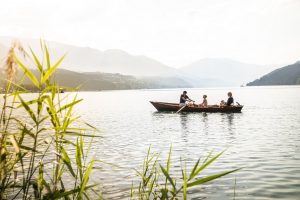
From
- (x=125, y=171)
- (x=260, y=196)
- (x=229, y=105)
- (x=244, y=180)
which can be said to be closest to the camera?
(x=260, y=196)

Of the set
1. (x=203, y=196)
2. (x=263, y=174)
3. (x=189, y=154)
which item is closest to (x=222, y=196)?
(x=203, y=196)

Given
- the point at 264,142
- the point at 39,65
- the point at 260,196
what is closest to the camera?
the point at 39,65

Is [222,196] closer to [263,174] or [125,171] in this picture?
[263,174]

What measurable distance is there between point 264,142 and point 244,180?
9.18 meters

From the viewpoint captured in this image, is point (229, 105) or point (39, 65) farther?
point (229, 105)

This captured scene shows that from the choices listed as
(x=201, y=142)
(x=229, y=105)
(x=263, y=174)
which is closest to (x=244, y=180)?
(x=263, y=174)

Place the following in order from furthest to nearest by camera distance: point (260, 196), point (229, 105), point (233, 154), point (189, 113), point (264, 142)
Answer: point (189, 113) < point (229, 105) < point (264, 142) < point (233, 154) < point (260, 196)

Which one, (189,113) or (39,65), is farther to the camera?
(189,113)

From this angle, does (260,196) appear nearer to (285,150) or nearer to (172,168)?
(172,168)

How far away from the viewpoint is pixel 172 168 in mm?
13727

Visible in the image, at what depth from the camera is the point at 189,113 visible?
44.6 metres

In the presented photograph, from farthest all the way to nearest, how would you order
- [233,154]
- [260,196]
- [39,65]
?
[233,154], [260,196], [39,65]

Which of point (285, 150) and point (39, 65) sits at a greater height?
point (39, 65)

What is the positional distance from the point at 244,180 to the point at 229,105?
29.1 meters
